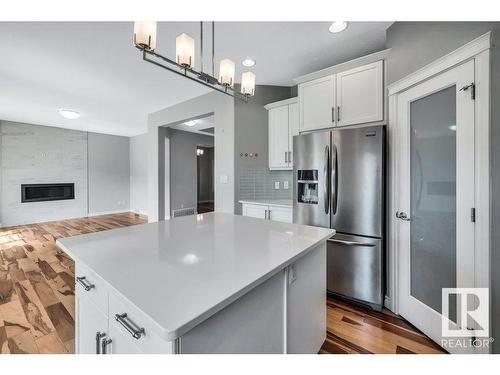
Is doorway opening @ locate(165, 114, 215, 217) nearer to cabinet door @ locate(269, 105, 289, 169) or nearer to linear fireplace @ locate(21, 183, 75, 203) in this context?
cabinet door @ locate(269, 105, 289, 169)

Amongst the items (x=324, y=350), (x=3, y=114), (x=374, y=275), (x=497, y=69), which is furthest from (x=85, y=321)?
(x=3, y=114)

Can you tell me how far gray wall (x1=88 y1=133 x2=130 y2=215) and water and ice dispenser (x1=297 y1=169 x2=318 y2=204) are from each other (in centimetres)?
695

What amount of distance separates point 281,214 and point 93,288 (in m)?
2.22

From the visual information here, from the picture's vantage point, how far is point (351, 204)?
2.20 metres

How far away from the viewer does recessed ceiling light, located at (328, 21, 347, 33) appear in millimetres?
2057

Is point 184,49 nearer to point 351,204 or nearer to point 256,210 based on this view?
point 351,204

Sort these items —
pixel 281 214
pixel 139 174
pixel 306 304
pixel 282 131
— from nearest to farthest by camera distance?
pixel 306 304
pixel 281 214
pixel 282 131
pixel 139 174

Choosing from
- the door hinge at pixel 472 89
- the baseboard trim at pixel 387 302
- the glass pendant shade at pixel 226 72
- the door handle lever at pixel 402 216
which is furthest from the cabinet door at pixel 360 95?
the baseboard trim at pixel 387 302

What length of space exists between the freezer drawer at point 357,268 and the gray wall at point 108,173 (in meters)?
7.37

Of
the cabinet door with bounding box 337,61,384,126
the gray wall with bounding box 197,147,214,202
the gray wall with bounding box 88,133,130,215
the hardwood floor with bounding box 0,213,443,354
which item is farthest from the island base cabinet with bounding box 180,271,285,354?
the gray wall with bounding box 197,147,214,202

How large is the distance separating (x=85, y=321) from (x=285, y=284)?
1.00 metres

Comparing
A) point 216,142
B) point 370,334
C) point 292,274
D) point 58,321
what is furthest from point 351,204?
point 58,321

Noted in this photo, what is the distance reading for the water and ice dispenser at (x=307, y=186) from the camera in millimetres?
2457
